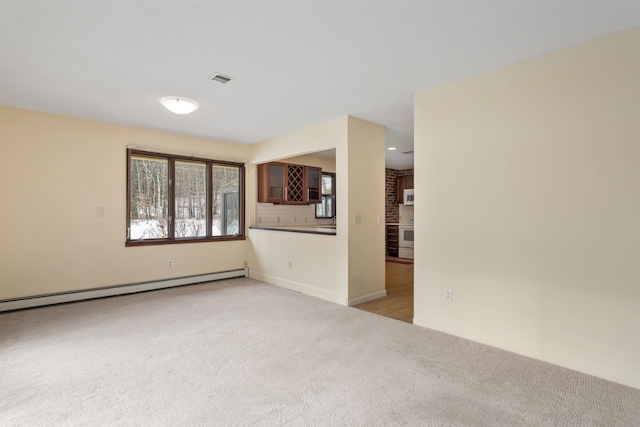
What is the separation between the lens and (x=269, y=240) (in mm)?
5500

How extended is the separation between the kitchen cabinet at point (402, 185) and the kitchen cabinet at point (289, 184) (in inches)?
119

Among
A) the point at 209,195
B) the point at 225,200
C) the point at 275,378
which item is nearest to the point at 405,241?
the point at 225,200

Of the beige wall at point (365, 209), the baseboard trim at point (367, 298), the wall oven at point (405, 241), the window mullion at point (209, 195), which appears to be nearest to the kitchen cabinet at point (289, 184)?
the window mullion at point (209, 195)

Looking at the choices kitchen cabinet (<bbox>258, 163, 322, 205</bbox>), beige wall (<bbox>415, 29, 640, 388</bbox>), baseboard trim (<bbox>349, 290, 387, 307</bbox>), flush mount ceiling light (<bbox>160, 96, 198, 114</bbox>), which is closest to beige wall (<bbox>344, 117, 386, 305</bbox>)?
baseboard trim (<bbox>349, 290, 387, 307</bbox>)

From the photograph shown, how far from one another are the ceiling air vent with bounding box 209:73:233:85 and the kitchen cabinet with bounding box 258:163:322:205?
2934 mm

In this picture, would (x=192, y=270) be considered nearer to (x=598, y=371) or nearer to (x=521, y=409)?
(x=521, y=409)

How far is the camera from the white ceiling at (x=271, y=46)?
198 centimetres

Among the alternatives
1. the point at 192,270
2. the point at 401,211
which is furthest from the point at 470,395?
the point at 401,211

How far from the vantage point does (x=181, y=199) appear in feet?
17.4

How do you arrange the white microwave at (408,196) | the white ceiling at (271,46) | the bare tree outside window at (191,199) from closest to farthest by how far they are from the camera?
the white ceiling at (271,46), the bare tree outside window at (191,199), the white microwave at (408,196)

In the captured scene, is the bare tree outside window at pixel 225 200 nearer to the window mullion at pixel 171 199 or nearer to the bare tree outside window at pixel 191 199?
the bare tree outside window at pixel 191 199

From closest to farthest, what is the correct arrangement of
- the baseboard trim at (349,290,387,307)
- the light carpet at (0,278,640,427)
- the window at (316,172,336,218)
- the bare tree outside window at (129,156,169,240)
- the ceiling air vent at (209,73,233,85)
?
the light carpet at (0,278,640,427) < the ceiling air vent at (209,73,233,85) < the baseboard trim at (349,290,387,307) < the bare tree outside window at (129,156,169,240) < the window at (316,172,336,218)

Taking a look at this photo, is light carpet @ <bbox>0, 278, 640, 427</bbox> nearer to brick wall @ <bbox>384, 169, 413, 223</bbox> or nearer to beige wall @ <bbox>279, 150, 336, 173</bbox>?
beige wall @ <bbox>279, 150, 336, 173</bbox>

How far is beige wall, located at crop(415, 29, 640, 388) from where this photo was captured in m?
2.23
